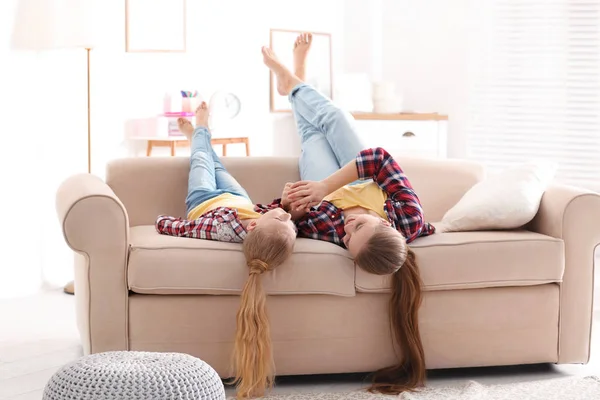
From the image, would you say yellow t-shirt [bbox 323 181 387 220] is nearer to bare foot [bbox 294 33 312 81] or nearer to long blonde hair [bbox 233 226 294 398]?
long blonde hair [bbox 233 226 294 398]

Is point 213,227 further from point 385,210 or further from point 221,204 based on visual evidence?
point 385,210

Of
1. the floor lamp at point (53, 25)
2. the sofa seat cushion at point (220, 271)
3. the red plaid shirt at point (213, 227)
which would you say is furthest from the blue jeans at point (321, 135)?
the floor lamp at point (53, 25)

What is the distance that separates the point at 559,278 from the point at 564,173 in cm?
263

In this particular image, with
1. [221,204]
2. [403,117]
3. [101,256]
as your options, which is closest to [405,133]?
[403,117]

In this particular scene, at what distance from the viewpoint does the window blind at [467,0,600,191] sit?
201 inches

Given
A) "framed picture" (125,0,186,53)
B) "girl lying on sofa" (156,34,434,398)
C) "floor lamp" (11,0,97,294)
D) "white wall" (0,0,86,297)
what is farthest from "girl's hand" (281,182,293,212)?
"framed picture" (125,0,186,53)

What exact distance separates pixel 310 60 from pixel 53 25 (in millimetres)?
2160

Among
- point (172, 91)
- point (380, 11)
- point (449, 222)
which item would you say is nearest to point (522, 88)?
point (380, 11)

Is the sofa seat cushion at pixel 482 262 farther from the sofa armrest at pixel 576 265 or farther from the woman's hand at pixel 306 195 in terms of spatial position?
the woman's hand at pixel 306 195

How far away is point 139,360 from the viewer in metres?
2.02

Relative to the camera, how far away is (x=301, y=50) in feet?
11.9

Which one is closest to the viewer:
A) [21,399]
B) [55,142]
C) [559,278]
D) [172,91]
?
[21,399]

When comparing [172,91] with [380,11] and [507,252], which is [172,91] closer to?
[380,11]

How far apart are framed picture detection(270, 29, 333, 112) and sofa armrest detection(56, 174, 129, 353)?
3032mm
